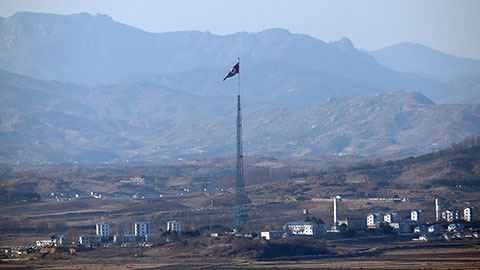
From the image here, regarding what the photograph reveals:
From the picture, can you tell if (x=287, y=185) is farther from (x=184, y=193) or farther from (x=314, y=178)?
(x=184, y=193)

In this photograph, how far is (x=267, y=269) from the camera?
69.2 m

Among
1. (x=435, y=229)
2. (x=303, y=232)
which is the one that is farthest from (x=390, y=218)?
(x=303, y=232)

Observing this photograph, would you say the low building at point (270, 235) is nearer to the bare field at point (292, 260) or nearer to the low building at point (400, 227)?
the bare field at point (292, 260)

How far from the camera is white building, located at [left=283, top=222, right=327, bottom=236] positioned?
91.0 metres

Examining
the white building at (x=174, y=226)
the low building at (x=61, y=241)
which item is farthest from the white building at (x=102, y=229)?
the white building at (x=174, y=226)

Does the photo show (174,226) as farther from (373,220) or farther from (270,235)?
(373,220)

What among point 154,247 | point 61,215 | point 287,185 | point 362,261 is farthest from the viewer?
point 287,185

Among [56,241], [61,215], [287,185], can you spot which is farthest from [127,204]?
[56,241]

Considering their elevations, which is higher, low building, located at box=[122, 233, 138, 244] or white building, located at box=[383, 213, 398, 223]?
white building, located at box=[383, 213, 398, 223]

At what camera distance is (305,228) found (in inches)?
3593

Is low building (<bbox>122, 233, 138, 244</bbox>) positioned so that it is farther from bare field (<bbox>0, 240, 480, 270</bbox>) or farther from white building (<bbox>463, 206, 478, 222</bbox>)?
white building (<bbox>463, 206, 478, 222</bbox>)

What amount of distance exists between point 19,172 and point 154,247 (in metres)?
109

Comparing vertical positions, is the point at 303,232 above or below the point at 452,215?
below

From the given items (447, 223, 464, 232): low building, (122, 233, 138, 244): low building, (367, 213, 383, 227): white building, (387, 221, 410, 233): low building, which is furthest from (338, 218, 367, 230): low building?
(122, 233, 138, 244): low building
